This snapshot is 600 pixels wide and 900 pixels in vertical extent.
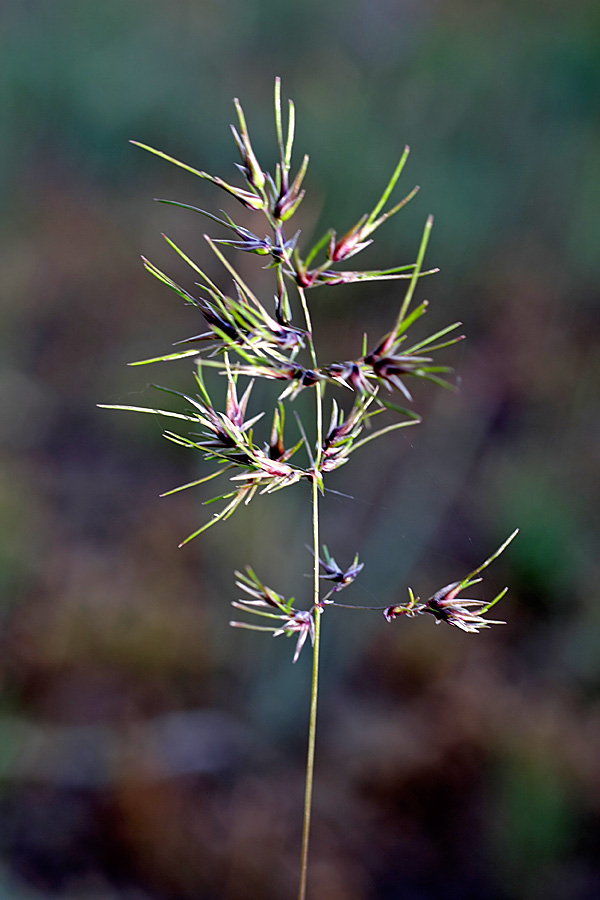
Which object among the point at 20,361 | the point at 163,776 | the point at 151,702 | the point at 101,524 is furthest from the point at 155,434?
the point at 163,776

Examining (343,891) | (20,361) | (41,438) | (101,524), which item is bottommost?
(343,891)

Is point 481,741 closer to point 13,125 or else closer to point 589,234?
point 589,234

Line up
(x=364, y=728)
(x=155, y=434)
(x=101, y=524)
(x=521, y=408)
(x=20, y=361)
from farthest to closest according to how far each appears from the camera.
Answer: (x=20, y=361) < (x=155, y=434) < (x=101, y=524) < (x=521, y=408) < (x=364, y=728)

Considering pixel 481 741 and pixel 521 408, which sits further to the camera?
pixel 521 408

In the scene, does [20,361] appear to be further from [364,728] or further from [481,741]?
[481,741]

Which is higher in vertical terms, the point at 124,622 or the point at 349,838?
the point at 124,622

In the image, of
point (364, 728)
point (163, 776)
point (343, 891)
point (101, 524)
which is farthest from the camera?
point (101, 524)
